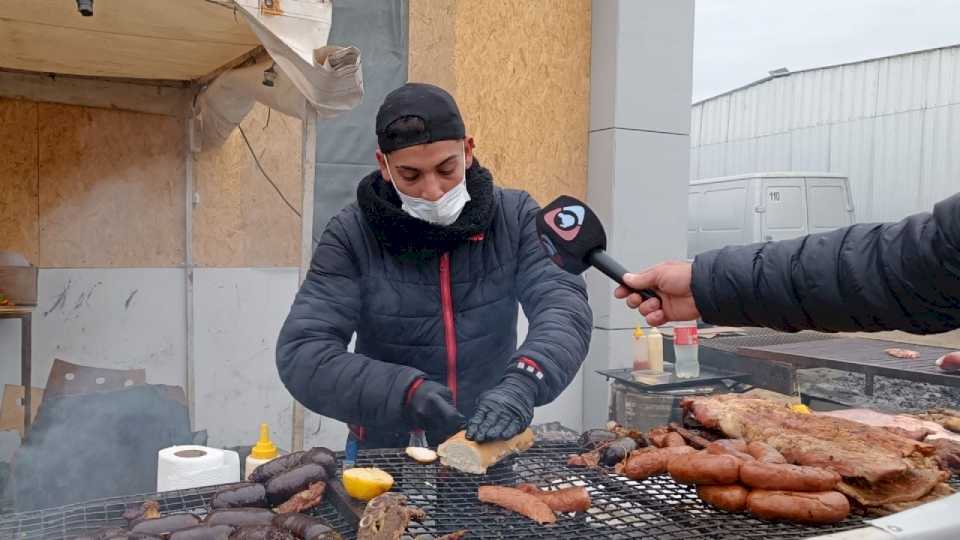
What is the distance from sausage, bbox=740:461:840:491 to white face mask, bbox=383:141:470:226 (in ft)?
5.64

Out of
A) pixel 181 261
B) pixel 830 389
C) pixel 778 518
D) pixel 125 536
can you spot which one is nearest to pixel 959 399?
pixel 830 389

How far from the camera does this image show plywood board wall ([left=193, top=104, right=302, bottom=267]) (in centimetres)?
702

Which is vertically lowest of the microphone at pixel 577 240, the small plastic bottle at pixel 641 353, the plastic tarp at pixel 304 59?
the small plastic bottle at pixel 641 353

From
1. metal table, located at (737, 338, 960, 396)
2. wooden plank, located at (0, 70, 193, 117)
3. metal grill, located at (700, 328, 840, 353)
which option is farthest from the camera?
metal grill, located at (700, 328, 840, 353)

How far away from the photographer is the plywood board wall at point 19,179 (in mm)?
6219

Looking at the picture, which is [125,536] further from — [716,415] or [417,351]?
[716,415]

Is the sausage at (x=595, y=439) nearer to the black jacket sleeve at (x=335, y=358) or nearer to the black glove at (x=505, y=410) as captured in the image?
the black glove at (x=505, y=410)

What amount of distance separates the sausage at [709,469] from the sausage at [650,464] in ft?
0.51

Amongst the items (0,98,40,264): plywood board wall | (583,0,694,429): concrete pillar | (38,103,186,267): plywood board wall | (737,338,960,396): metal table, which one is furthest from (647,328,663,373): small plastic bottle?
(0,98,40,264): plywood board wall

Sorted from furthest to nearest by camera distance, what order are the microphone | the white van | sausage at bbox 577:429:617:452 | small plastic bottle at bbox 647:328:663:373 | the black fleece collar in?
the white van < small plastic bottle at bbox 647:328:663:373 < the black fleece collar < sausage at bbox 577:429:617:452 < the microphone

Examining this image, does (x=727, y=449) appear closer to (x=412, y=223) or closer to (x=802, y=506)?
(x=802, y=506)

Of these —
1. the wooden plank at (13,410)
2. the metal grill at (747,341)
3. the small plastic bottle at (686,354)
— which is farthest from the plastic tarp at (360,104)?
the metal grill at (747,341)

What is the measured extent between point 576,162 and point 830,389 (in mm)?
4150

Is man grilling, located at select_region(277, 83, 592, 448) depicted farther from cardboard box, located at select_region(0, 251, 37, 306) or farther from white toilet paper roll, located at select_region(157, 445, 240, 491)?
cardboard box, located at select_region(0, 251, 37, 306)
